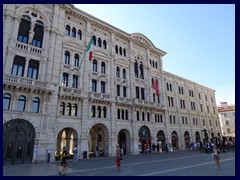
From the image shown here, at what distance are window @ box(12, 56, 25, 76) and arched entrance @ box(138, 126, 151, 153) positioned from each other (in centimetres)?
2018

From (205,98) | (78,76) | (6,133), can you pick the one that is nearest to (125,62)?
(78,76)

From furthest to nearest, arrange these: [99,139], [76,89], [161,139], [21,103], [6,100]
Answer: [161,139]
[99,139]
[76,89]
[21,103]
[6,100]

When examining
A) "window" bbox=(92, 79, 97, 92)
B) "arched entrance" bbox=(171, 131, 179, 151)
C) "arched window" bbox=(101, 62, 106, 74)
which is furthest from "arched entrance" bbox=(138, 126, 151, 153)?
"arched window" bbox=(101, 62, 106, 74)

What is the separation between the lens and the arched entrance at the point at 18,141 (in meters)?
18.3

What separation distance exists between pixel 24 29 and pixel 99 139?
66.7 feet

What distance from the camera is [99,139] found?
1211 inches

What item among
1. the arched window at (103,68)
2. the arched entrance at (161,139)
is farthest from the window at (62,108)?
the arched entrance at (161,139)

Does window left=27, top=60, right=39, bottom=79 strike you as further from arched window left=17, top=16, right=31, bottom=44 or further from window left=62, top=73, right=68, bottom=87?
window left=62, top=73, right=68, bottom=87

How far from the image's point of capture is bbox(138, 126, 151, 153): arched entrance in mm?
30250

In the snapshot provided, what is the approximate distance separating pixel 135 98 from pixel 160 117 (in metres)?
8.08

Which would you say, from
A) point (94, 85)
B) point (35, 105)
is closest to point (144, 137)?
point (94, 85)

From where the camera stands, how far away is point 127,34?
34.0m

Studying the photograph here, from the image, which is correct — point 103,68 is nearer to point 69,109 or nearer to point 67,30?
point 67,30

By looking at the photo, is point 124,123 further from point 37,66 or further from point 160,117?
point 37,66
